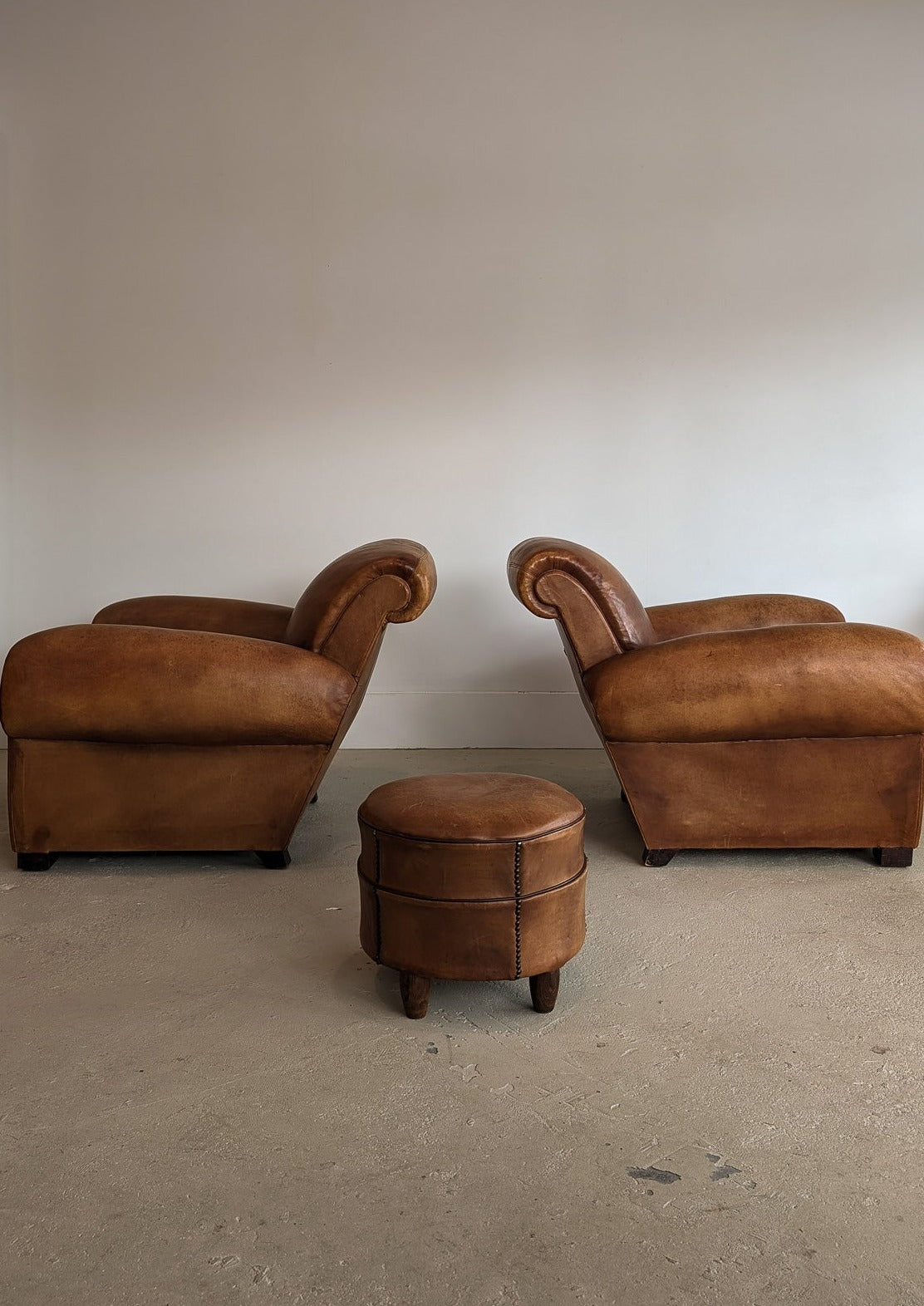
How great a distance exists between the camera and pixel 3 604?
451 centimetres

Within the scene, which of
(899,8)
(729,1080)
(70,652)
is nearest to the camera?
(729,1080)

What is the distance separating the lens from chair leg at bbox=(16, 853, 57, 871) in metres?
2.94

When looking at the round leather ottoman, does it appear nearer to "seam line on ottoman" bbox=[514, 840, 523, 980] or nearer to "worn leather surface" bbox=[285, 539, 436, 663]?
"seam line on ottoman" bbox=[514, 840, 523, 980]

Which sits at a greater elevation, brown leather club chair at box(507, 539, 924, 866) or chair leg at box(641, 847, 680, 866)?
brown leather club chair at box(507, 539, 924, 866)

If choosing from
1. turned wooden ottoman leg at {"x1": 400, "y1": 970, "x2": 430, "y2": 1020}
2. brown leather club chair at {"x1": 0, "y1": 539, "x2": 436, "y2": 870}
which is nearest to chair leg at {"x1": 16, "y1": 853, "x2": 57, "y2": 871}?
brown leather club chair at {"x1": 0, "y1": 539, "x2": 436, "y2": 870}

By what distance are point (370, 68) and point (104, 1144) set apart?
13.5ft

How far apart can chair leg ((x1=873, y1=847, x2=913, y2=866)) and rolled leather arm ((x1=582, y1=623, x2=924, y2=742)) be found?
332 mm

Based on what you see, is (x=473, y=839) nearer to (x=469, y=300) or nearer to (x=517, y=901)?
(x=517, y=901)

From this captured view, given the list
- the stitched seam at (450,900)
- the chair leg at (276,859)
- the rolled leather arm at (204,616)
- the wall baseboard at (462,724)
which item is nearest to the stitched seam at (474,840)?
the stitched seam at (450,900)

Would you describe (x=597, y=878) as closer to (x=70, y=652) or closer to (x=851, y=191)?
(x=70, y=652)

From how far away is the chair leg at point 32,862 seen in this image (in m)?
2.94

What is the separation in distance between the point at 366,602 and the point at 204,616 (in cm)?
106

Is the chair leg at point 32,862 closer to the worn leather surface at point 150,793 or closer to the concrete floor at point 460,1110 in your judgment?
the worn leather surface at point 150,793

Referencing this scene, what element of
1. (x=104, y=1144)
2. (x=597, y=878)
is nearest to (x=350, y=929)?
(x=597, y=878)
